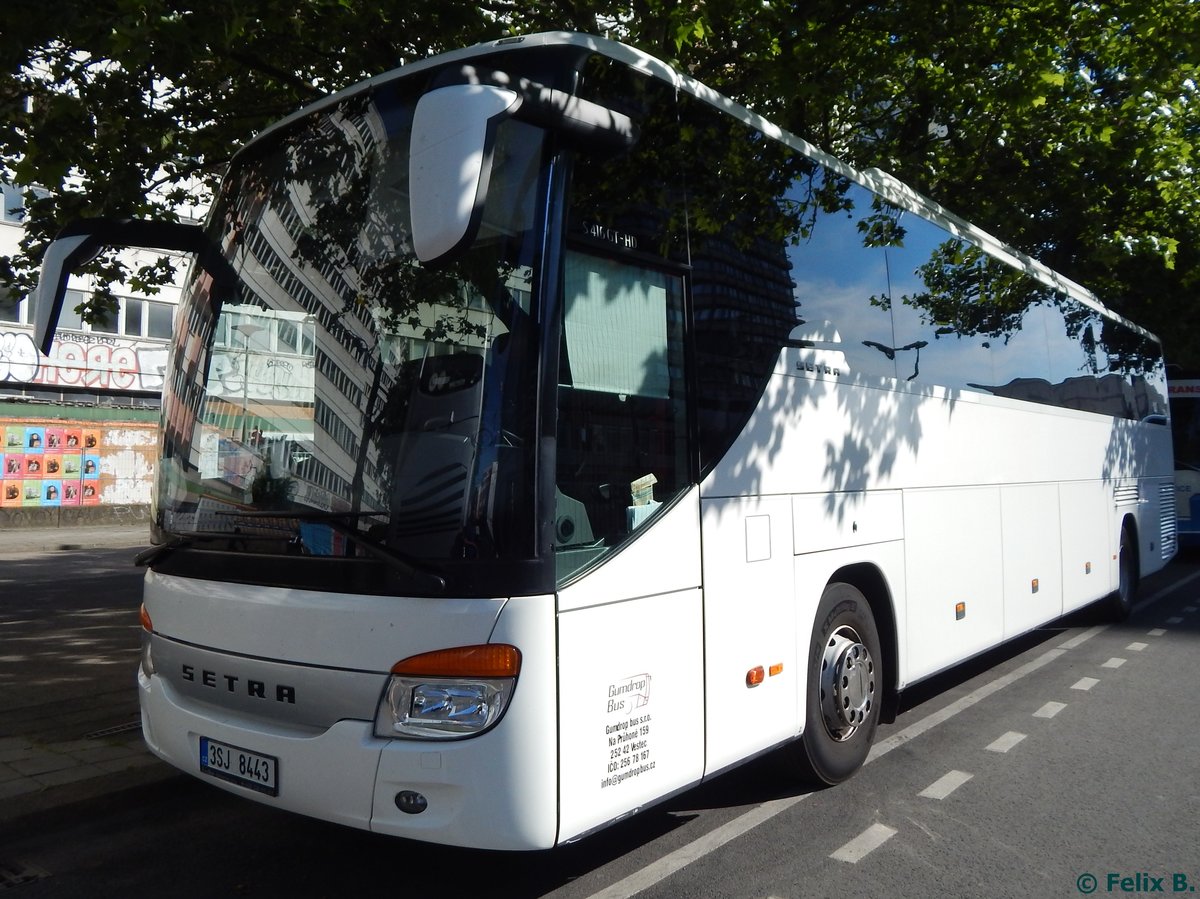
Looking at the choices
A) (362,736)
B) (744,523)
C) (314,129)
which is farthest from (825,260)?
(362,736)

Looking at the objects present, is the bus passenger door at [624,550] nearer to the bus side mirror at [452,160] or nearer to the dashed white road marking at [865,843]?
the bus side mirror at [452,160]

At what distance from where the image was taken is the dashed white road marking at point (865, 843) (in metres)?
4.31

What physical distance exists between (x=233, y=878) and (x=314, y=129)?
3.13 meters

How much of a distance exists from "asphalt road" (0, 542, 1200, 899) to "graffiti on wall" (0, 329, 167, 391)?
24.7 m

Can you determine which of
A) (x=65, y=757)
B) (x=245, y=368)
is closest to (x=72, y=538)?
(x=65, y=757)

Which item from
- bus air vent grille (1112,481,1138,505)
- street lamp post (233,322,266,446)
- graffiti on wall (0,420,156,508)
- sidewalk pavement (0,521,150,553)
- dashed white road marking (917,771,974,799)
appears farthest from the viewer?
graffiti on wall (0,420,156,508)

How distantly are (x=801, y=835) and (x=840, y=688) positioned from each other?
0.87 m

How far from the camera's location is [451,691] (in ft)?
10.9

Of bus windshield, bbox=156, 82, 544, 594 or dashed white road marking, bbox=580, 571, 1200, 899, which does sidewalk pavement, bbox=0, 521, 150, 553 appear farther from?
bus windshield, bbox=156, 82, 544, 594

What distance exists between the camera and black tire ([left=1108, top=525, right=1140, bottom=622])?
1048cm

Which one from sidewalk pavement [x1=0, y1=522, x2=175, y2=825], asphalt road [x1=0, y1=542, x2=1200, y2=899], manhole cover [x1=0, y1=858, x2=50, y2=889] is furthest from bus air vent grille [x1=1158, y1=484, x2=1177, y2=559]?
manhole cover [x1=0, y1=858, x2=50, y2=889]

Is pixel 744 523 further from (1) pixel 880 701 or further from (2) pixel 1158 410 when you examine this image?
(2) pixel 1158 410

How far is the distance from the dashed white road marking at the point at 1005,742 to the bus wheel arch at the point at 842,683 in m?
0.93

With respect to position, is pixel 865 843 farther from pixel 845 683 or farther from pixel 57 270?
pixel 57 270
